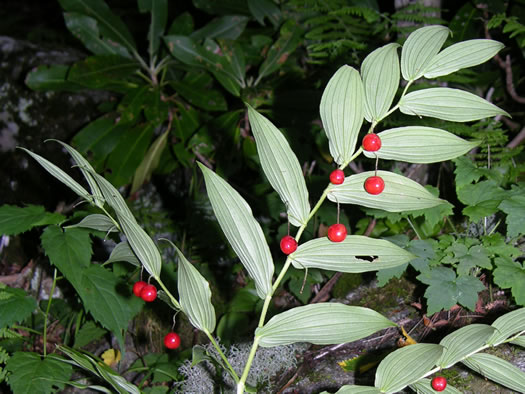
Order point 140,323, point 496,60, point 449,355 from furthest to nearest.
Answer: point 496,60 < point 140,323 < point 449,355

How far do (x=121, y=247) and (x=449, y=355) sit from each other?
2.61 feet

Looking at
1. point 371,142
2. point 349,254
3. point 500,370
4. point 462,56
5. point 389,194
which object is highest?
point 462,56

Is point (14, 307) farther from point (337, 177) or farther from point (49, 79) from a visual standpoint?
point (337, 177)

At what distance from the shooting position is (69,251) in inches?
71.4

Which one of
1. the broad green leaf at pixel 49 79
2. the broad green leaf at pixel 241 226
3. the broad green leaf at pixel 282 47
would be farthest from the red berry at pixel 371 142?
the broad green leaf at pixel 49 79

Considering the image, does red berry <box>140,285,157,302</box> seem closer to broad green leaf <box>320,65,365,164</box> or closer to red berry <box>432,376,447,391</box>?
broad green leaf <box>320,65,365,164</box>

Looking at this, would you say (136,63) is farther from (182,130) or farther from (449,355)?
(449,355)

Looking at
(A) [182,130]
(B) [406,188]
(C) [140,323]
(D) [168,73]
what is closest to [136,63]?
(D) [168,73]

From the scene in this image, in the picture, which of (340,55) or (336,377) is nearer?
(336,377)

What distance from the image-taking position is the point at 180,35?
293cm

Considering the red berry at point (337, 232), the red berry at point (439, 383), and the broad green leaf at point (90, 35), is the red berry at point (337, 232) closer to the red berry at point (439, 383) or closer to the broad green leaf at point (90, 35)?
the red berry at point (439, 383)

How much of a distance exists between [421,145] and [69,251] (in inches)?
54.0

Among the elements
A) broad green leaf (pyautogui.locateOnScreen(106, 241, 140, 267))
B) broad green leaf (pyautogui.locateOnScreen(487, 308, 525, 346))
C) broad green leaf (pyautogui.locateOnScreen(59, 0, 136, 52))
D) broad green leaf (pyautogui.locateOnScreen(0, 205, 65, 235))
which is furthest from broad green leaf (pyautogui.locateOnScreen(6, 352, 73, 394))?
broad green leaf (pyautogui.locateOnScreen(59, 0, 136, 52))

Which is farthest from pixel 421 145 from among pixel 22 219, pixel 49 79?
pixel 49 79
